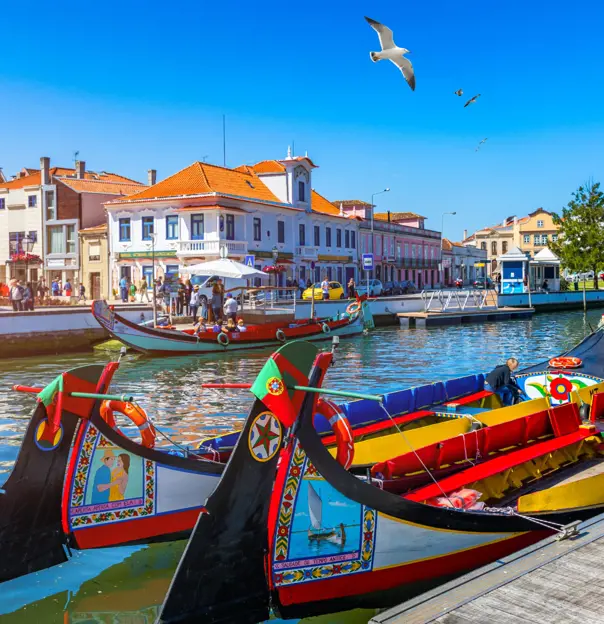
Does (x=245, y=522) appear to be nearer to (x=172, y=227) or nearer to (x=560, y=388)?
(x=560, y=388)

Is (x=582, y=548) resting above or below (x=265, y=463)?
below

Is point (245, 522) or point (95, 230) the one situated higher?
point (95, 230)

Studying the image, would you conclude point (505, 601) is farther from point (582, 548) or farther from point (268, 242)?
point (268, 242)

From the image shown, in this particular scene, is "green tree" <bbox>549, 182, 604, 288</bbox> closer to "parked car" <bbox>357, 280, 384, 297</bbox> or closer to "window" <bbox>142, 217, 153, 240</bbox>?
"parked car" <bbox>357, 280, 384, 297</bbox>

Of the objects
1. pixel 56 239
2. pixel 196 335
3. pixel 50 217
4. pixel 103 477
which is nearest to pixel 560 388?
pixel 103 477

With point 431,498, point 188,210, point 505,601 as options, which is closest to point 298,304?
point 188,210

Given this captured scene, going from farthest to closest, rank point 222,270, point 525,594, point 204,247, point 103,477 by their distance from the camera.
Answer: point 204,247, point 222,270, point 103,477, point 525,594

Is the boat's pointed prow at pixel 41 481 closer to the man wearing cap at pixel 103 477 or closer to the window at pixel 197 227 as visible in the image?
the man wearing cap at pixel 103 477

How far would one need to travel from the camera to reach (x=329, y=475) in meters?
6.50

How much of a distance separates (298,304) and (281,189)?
16.4 m

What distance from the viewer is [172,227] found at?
1752 inches

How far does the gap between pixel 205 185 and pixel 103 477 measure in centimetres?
3827

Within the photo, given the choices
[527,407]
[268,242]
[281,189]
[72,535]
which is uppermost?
[281,189]

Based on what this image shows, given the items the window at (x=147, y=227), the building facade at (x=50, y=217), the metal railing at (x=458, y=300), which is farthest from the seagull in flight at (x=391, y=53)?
the building facade at (x=50, y=217)
